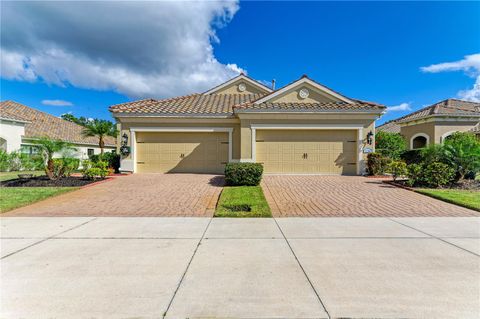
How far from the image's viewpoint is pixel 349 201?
24.1 ft

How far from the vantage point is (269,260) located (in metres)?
3.50

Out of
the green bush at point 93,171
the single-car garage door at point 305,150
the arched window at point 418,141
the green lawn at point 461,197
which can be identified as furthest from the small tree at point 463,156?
the green bush at point 93,171

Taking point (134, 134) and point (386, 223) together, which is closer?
point (386, 223)

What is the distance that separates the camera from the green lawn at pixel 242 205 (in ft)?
19.4

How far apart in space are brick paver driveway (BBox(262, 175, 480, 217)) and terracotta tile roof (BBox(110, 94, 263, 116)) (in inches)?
235

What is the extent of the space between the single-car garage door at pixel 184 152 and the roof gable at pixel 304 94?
3.61m

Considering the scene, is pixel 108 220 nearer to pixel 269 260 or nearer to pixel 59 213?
pixel 59 213

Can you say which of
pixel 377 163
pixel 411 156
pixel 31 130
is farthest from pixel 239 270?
pixel 31 130

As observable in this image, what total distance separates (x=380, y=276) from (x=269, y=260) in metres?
1.42

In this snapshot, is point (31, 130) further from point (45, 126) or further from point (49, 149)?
point (49, 149)

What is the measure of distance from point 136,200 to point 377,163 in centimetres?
1143

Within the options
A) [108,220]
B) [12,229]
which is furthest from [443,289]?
[12,229]

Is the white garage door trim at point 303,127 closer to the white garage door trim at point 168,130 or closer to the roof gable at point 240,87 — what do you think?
the white garage door trim at point 168,130

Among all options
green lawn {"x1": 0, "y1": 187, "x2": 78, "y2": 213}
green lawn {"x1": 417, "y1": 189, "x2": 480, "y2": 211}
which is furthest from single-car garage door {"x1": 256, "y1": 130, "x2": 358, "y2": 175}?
green lawn {"x1": 0, "y1": 187, "x2": 78, "y2": 213}
